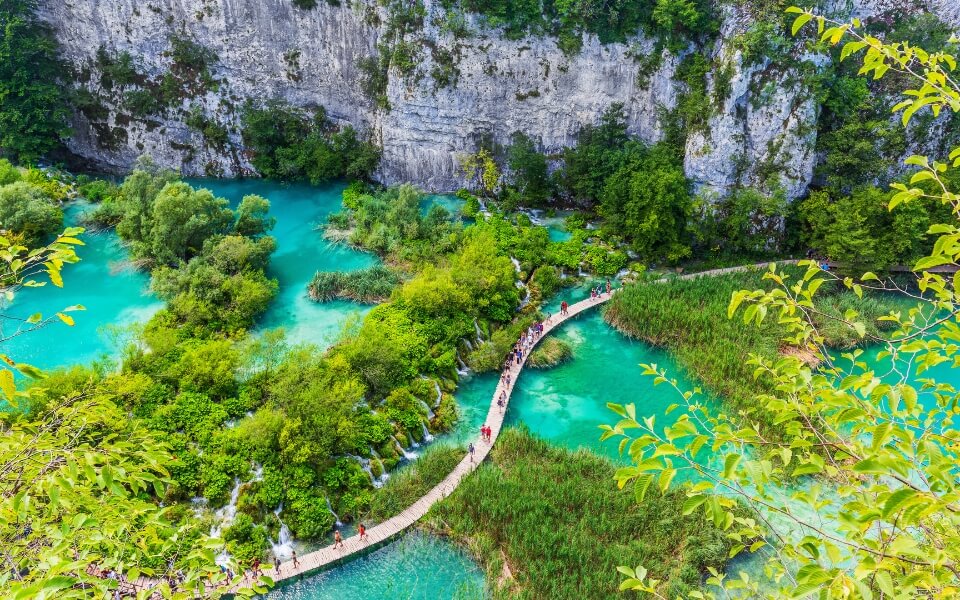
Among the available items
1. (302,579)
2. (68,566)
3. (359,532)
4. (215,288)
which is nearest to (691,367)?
(359,532)

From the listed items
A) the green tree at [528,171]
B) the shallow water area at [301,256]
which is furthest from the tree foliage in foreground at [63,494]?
the green tree at [528,171]

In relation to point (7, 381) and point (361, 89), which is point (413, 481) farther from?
point (361, 89)

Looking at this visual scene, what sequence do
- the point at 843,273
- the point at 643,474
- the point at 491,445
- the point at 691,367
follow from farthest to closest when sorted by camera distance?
the point at 843,273
the point at 691,367
the point at 491,445
the point at 643,474

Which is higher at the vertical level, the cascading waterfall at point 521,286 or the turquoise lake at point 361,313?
the cascading waterfall at point 521,286

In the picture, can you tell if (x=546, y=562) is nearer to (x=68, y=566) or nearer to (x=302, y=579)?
(x=302, y=579)

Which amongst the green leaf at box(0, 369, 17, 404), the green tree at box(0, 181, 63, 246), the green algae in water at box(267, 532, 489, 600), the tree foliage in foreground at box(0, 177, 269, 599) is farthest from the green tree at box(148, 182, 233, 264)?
the green leaf at box(0, 369, 17, 404)

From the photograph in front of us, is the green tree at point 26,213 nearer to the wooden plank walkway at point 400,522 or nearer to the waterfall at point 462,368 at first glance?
the wooden plank walkway at point 400,522

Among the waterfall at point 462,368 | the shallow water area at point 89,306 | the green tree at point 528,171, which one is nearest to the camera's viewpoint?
the shallow water area at point 89,306
